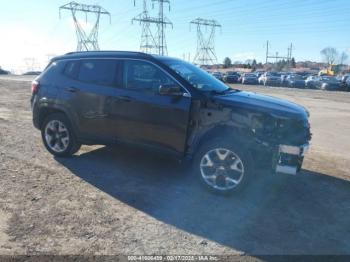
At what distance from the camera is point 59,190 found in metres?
5.67

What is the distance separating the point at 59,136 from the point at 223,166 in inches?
124

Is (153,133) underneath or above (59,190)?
above

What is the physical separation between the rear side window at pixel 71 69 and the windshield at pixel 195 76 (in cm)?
163

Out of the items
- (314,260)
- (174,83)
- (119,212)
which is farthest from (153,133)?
(314,260)

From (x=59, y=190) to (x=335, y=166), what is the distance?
4.96 meters

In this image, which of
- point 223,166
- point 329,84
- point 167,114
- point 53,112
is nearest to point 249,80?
point 329,84

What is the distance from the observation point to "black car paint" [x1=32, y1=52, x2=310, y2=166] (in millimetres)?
5594

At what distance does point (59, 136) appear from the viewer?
7.32 meters

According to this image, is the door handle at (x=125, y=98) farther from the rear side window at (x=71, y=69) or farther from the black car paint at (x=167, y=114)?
the rear side window at (x=71, y=69)

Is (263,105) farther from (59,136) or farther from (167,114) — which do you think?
(59,136)

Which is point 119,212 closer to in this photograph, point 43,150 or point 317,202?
point 317,202

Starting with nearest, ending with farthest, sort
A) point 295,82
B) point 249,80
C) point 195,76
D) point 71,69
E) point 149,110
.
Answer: point 149,110, point 195,76, point 71,69, point 295,82, point 249,80

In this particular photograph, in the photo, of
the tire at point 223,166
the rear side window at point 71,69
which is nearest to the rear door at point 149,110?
the tire at point 223,166

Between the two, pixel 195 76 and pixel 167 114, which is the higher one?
pixel 195 76
